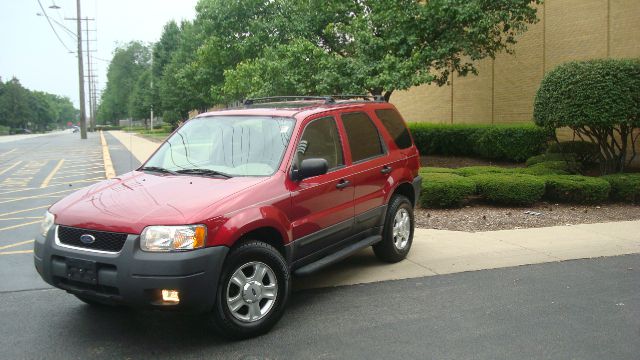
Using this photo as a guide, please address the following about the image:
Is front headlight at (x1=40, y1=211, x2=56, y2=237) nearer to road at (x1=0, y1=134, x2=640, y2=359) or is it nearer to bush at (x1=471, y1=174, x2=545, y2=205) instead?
road at (x1=0, y1=134, x2=640, y2=359)

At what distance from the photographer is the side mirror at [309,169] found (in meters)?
5.00

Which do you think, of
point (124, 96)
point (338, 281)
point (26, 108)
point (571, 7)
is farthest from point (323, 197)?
point (26, 108)

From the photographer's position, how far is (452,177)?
34.4 ft

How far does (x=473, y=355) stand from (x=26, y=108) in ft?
424

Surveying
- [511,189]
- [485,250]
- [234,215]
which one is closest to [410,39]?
[511,189]

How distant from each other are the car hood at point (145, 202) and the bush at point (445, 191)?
5.61 m

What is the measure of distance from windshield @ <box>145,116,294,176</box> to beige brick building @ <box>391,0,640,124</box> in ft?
38.9

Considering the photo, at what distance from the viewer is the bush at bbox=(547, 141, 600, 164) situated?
14.1 m

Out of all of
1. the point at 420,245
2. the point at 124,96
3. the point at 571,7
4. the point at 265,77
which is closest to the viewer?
the point at 420,245

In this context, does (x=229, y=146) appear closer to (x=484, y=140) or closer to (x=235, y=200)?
(x=235, y=200)

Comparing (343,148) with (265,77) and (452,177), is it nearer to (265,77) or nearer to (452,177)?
(452,177)

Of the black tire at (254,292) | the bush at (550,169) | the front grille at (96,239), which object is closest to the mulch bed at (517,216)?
the bush at (550,169)

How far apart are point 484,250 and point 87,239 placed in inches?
197

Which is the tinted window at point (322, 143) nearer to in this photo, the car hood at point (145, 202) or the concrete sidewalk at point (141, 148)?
the car hood at point (145, 202)
